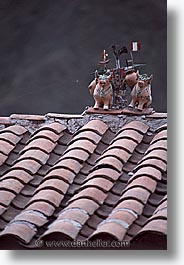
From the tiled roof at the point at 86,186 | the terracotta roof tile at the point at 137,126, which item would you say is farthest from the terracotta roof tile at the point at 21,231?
the terracotta roof tile at the point at 137,126

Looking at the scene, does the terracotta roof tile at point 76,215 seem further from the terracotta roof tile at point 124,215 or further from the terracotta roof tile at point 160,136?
the terracotta roof tile at point 160,136

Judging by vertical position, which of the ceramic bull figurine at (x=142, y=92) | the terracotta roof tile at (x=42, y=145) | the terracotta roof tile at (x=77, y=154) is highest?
the ceramic bull figurine at (x=142, y=92)

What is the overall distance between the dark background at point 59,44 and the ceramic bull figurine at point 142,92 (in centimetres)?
2

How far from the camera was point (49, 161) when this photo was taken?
2357 mm

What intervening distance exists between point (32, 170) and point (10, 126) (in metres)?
0.25

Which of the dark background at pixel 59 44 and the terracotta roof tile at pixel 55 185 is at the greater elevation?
the dark background at pixel 59 44

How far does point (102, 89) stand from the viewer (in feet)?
7.89

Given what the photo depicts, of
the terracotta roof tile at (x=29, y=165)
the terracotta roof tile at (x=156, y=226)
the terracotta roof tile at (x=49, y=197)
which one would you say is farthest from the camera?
the terracotta roof tile at (x=29, y=165)

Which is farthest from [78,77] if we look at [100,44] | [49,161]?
[49,161]

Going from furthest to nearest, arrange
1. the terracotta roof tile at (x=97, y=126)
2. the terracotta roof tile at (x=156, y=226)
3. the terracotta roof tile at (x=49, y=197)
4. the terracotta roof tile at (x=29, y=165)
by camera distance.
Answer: the terracotta roof tile at (x=97, y=126), the terracotta roof tile at (x=29, y=165), the terracotta roof tile at (x=49, y=197), the terracotta roof tile at (x=156, y=226)

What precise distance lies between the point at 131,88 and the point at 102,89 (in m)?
0.09

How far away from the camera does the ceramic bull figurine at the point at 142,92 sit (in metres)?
2.38

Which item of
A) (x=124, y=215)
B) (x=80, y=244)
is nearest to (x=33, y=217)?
(x=80, y=244)

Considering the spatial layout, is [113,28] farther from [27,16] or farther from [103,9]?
[27,16]
